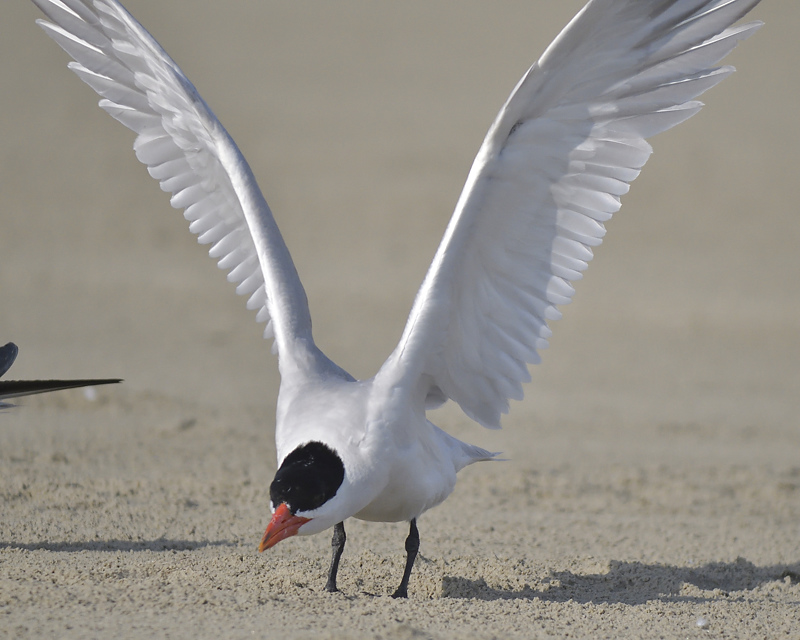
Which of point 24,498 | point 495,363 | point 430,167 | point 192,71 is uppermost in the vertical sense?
point 192,71

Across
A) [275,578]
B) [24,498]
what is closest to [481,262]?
[275,578]

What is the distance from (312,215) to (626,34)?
13.5m

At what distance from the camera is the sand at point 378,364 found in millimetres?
4695

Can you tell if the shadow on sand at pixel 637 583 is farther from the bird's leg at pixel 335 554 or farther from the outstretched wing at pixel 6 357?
the outstretched wing at pixel 6 357

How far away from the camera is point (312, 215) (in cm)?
1784

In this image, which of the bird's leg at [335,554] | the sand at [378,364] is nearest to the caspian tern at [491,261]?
the bird's leg at [335,554]

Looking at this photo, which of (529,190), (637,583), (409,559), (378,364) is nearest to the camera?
(529,190)

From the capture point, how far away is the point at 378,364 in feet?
39.9

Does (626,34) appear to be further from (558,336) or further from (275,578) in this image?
(558,336)

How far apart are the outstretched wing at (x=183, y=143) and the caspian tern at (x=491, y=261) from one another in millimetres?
18

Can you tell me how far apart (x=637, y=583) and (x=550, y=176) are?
215cm

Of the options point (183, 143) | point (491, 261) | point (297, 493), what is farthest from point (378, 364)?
point (297, 493)

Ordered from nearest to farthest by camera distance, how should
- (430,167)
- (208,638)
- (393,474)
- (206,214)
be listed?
(208,638)
(393,474)
(206,214)
(430,167)

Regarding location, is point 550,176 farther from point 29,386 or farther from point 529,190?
point 29,386
